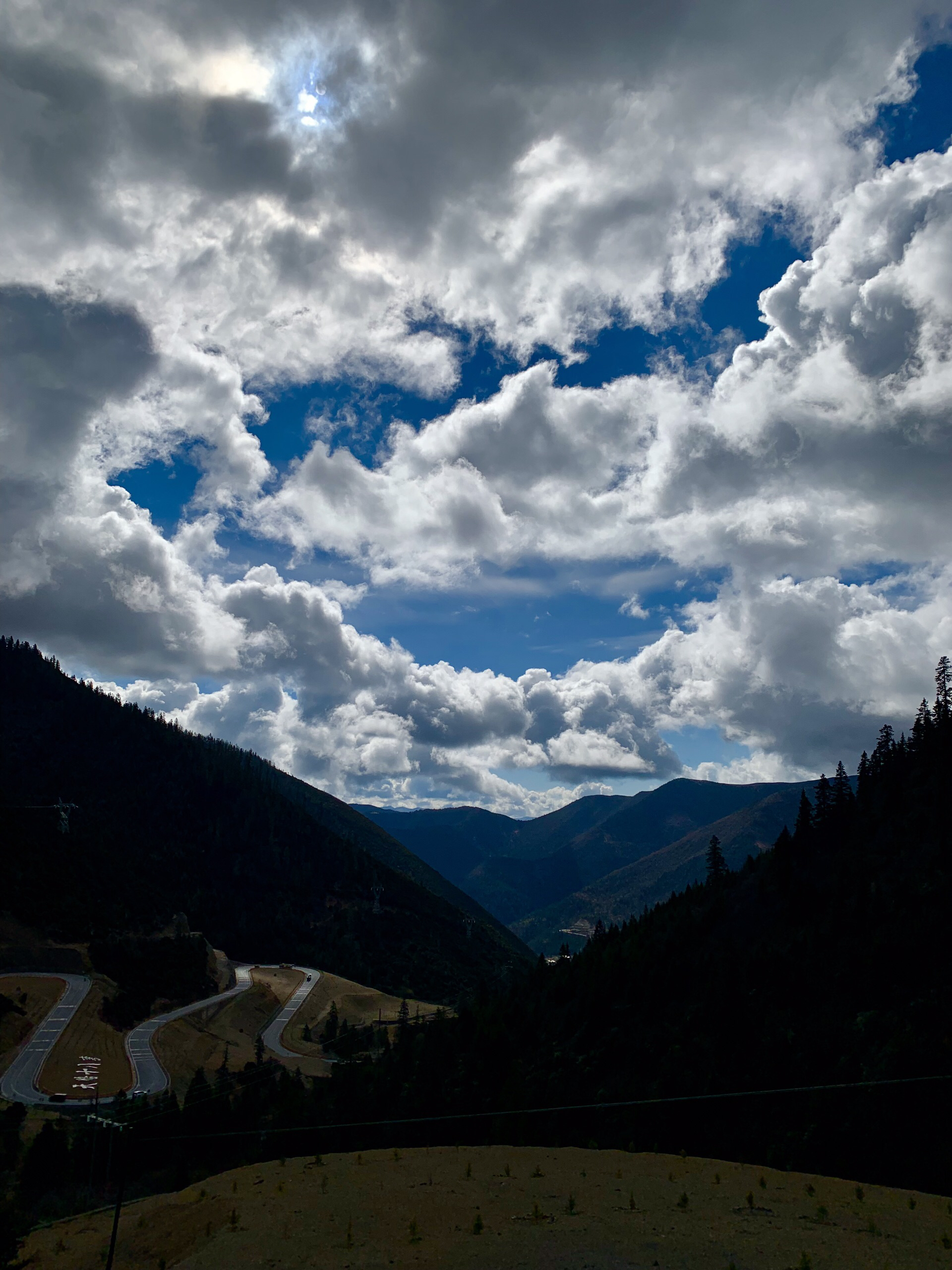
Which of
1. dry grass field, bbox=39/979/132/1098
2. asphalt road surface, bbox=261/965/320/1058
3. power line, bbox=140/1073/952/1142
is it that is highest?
power line, bbox=140/1073/952/1142

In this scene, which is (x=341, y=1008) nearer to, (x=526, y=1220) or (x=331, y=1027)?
(x=331, y=1027)

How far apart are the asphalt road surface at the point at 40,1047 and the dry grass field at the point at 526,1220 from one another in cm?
6649

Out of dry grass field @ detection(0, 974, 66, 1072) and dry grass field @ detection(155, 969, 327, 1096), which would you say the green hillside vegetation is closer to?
dry grass field @ detection(155, 969, 327, 1096)

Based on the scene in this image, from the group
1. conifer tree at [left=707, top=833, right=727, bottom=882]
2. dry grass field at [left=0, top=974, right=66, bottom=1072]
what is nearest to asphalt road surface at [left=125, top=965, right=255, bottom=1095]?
dry grass field at [left=0, top=974, right=66, bottom=1072]

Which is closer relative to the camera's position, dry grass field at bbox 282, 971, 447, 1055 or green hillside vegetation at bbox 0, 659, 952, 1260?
green hillside vegetation at bbox 0, 659, 952, 1260

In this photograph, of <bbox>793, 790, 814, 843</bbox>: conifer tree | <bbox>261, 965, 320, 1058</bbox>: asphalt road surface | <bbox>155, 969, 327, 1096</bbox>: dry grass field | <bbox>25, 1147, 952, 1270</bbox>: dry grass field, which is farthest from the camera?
<bbox>261, 965, 320, 1058</bbox>: asphalt road surface

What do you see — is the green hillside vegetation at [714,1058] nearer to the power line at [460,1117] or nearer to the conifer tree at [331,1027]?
the power line at [460,1117]

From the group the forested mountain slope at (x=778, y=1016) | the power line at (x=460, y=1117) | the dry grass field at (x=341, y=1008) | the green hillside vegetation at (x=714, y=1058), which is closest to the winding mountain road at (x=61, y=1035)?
→ the dry grass field at (x=341, y=1008)

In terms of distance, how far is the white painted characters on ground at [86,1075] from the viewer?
94.2 metres

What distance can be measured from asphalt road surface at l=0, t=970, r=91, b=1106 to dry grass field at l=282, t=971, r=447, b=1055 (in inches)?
1571

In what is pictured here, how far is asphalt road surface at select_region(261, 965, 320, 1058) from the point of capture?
445 ft

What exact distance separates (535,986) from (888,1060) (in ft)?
222

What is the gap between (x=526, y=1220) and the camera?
27.3 metres

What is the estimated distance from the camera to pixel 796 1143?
45469 millimetres
